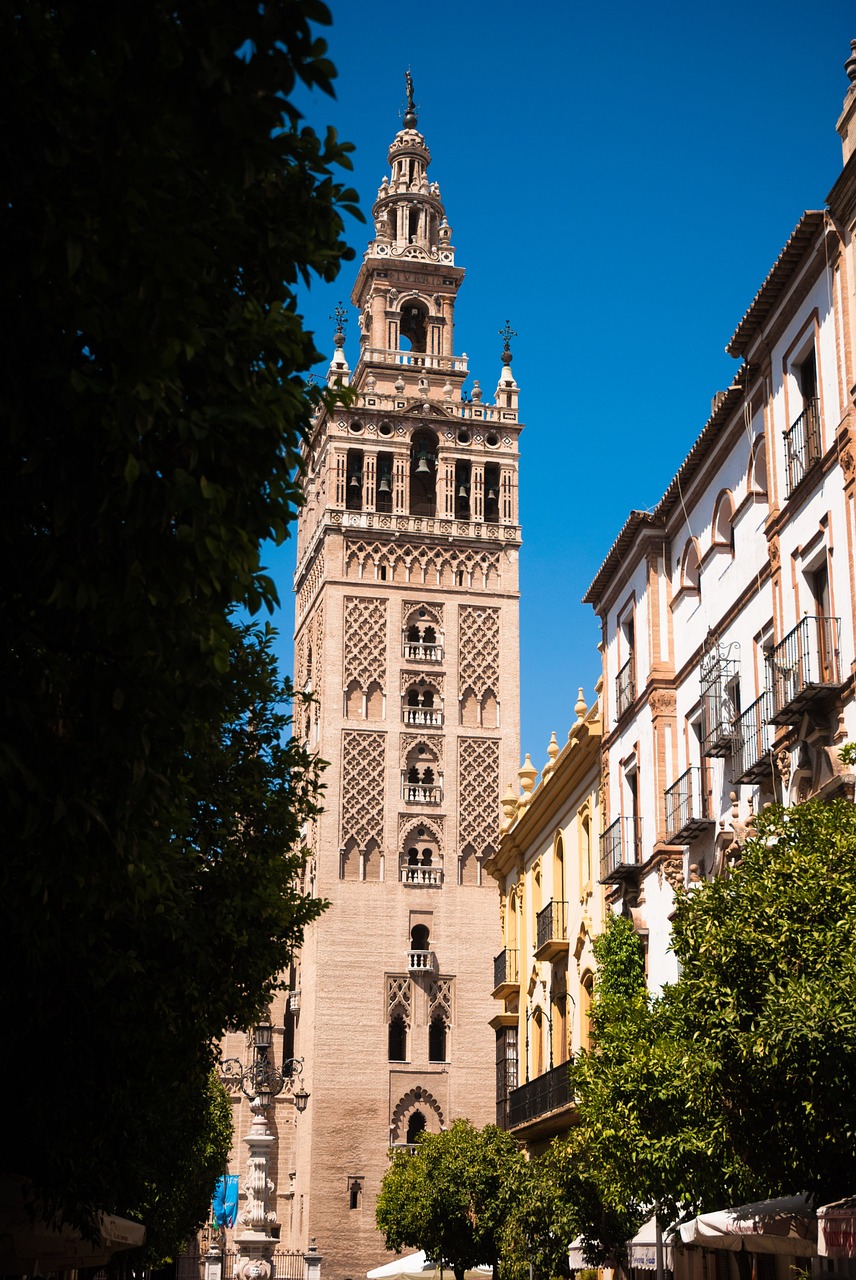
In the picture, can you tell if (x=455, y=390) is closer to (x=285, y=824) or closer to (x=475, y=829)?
(x=475, y=829)

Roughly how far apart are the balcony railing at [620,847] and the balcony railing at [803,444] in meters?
9.18

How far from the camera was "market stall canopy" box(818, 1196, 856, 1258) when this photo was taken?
12.5 metres

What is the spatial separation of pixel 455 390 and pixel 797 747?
46.3 m

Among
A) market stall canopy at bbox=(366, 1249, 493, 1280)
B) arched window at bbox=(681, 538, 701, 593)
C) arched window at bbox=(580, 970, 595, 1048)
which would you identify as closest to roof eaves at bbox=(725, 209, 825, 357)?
arched window at bbox=(681, 538, 701, 593)

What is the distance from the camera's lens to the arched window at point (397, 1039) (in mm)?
57500

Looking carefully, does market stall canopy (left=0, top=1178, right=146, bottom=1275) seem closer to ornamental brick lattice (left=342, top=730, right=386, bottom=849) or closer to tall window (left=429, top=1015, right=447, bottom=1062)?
tall window (left=429, top=1015, right=447, bottom=1062)

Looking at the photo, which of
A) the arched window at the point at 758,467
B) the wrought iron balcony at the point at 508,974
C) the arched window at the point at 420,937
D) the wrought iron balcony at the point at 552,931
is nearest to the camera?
the arched window at the point at 758,467

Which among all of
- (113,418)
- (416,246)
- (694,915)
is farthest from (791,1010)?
(416,246)

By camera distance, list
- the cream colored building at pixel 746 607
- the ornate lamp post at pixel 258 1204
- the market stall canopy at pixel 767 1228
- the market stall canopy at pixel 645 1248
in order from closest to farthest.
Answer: the market stall canopy at pixel 767 1228 → the cream colored building at pixel 746 607 → the market stall canopy at pixel 645 1248 → the ornate lamp post at pixel 258 1204

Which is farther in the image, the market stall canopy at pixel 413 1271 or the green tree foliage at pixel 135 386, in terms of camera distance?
the market stall canopy at pixel 413 1271

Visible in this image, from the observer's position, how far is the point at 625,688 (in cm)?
3031

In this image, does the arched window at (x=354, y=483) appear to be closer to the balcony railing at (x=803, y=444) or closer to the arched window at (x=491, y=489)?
the arched window at (x=491, y=489)

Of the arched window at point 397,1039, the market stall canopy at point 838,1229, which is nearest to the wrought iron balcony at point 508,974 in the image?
the arched window at point 397,1039

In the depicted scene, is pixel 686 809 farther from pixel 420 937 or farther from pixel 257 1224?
pixel 420 937
